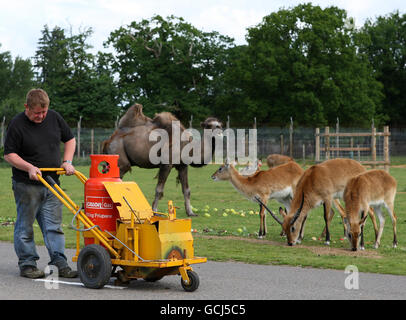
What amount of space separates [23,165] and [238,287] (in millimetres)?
3078

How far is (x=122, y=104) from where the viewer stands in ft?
239

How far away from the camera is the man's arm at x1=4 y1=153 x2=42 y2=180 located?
8.59 metres

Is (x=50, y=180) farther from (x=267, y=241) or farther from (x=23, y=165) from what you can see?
(x=267, y=241)

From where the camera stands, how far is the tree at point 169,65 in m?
72.8

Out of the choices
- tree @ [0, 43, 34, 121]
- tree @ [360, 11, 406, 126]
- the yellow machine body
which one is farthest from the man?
tree @ [0, 43, 34, 121]

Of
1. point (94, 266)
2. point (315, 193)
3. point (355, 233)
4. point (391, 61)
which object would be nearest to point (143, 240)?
point (94, 266)

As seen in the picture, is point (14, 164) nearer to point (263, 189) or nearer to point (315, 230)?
point (263, 189)

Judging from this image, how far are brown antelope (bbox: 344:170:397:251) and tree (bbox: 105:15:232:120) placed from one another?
59.2m

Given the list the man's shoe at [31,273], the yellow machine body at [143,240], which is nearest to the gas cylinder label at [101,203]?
the yellow machine body at [143,240]

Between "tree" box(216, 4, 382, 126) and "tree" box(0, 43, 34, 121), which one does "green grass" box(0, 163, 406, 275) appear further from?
"tree" box(0, 43, 34, 121)

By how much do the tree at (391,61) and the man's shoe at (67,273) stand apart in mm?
72630
